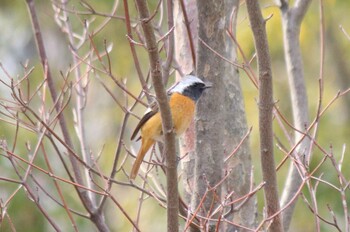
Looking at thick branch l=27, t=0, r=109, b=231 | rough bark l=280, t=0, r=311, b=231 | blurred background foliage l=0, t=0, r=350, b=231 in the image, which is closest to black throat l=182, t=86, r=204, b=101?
thick branch l=27, t=0, r=109, b=231

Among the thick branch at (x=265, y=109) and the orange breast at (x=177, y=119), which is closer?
the thick branch at (x=265, y=109)

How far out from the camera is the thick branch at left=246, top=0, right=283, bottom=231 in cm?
294

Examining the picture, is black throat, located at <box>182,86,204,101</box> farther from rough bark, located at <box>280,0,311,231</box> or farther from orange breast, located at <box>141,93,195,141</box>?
rough bark, located at <box>280,0,311,231</box>

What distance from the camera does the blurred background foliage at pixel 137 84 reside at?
6.87 meters

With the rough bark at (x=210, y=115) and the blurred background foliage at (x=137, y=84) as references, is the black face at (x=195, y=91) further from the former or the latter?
the blurred background foliage at (x=137, y=84)

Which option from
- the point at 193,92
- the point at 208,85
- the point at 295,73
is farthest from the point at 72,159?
the point at 295,73

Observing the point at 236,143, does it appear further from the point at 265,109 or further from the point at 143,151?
the point at 265,109

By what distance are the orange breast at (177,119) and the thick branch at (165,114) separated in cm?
88

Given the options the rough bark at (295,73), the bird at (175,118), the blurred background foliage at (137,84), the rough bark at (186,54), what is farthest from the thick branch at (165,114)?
the blurred background foliage at (137,84)

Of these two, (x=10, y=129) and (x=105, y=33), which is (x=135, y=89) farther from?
(x=10, y=129)

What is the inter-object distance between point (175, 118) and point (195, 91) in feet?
0.79

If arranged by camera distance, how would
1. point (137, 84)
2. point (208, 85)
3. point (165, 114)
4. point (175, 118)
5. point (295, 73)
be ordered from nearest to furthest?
point (165, 114) → point (208, 85) → point (175, 118) → point (295, 73) → point (137, 84)

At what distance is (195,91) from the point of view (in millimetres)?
3830

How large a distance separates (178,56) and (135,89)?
6.10m
